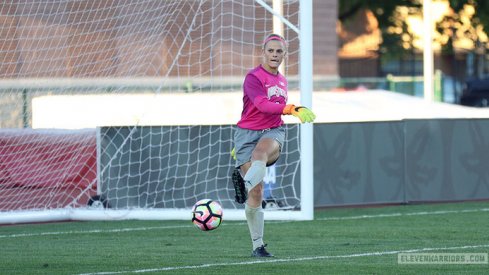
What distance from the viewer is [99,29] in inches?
660

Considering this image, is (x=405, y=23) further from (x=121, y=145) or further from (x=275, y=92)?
(x=275, y=92)

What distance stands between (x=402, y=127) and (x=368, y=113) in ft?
4.03

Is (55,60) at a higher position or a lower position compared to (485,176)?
higher

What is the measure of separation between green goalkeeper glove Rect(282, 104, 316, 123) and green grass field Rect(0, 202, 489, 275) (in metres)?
1.21

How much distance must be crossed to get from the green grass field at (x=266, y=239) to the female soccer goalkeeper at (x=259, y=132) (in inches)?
17.4

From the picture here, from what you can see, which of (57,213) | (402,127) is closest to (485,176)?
(402,127)

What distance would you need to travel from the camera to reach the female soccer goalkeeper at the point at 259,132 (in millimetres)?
10289

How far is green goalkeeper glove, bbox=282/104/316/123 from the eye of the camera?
32.7 ft

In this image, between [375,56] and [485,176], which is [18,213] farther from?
[375,56]

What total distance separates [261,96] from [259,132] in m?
0.44

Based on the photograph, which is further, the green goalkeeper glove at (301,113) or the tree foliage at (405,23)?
the tree foliage at (405,23)

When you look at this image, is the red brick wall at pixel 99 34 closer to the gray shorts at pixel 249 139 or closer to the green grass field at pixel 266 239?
the green grass field at pixel 266 239

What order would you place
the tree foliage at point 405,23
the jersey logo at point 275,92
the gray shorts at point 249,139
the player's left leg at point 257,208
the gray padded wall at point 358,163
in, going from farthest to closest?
1. the tree foliage at point 405,23
2. the gray padded wall at point 358,163
3. the gray shorts at point 249,139
4. the jersey logo at point 275,92
5. the player's left leg at point 257,208

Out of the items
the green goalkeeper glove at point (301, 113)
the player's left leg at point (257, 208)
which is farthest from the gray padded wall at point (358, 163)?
the green goalkeeper glove at point (301, 113)
